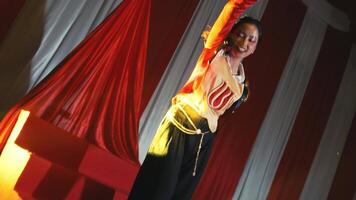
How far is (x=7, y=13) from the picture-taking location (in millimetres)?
2445

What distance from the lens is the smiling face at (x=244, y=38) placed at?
1771mm

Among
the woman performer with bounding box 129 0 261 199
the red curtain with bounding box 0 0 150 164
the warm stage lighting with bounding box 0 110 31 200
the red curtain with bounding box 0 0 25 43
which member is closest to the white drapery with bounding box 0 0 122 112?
the red curtain with bounding box 0 0 25 43

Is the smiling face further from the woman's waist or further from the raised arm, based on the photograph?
the woman's waist

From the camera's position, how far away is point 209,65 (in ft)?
5.78

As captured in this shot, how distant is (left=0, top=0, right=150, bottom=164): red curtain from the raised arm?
3.25ft

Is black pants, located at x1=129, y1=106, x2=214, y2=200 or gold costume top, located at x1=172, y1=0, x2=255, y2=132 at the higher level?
gold costume top, located at x1=172, y1=0, x2=255, y2=132

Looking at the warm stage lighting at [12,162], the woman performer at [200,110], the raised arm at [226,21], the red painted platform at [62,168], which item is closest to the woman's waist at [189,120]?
the woman performer at [200,110]

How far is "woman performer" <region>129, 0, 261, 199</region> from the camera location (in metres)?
1.63

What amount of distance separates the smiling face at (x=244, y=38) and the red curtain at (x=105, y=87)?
1.04m

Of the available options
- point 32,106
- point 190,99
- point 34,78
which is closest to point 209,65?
point 190,99

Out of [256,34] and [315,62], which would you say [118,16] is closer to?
[256,34]

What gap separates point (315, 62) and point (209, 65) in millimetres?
3229

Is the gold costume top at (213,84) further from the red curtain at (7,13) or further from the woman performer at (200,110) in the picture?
the red curtain at (7,13)

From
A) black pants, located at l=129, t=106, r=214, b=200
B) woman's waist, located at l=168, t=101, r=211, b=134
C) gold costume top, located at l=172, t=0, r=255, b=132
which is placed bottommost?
black pants, located at l=129, t=106, r=214, b=200
